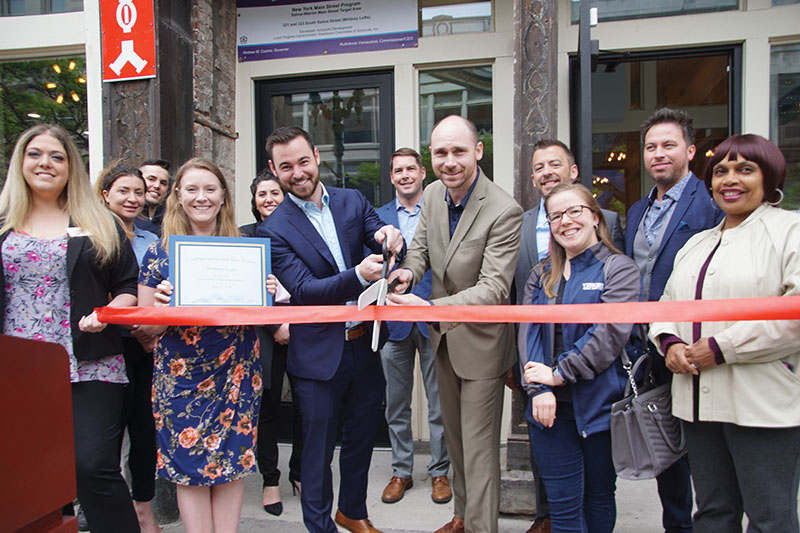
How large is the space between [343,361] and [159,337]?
0.92 m

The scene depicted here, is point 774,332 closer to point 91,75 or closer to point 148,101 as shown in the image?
point 148,101

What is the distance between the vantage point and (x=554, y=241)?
8.89 ft

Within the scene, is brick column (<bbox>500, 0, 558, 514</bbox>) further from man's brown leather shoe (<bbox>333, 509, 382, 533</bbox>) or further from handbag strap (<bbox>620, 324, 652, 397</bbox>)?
handbag strap (<bbox>620, 324, 652, 397</bbox>)

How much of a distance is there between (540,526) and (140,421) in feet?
7.79

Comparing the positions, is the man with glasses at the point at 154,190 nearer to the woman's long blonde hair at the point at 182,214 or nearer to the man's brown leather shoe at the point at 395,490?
the woman's long blonde hair at the point at 182,214

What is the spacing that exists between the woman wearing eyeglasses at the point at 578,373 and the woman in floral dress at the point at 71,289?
1967 millimetres

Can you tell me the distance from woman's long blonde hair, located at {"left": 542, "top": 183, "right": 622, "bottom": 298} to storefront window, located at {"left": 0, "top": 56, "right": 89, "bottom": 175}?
4.06m

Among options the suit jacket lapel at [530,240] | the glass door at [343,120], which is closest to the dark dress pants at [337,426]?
the suit jacket lapel at [530,240]

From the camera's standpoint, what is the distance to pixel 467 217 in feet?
9.40

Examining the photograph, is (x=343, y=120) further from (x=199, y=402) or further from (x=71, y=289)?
(x=199, y=402)

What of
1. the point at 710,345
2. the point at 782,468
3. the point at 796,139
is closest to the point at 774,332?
the point at 710,345

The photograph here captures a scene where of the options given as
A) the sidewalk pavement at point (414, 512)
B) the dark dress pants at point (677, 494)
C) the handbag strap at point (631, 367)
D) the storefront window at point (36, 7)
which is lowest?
the sidewalk pavement at point (414, 512)

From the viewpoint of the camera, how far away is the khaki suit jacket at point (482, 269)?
275cm

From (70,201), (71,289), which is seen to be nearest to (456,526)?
(71,289)
